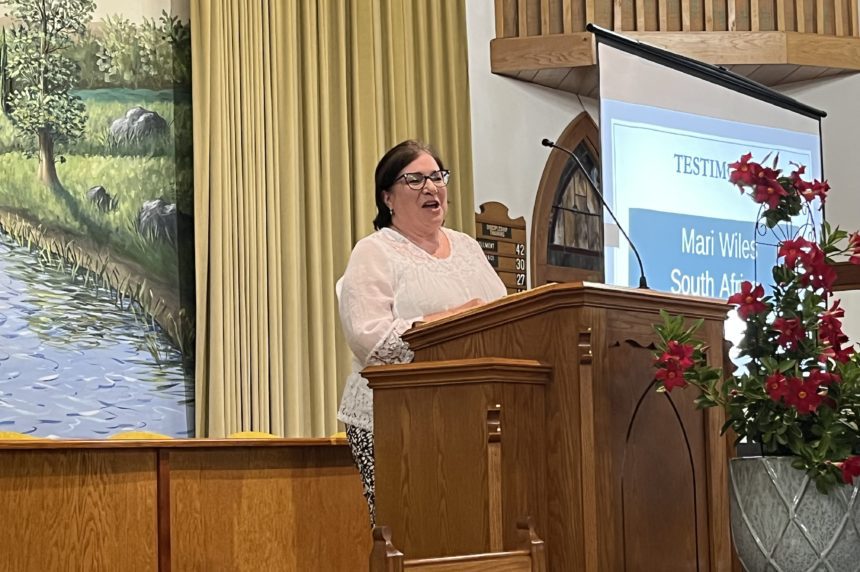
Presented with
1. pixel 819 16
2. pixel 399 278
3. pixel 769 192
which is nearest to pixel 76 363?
pixel 399 278

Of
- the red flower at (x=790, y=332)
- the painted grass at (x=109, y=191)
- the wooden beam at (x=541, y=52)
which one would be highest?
the wooden beam at (x=541, y=52)

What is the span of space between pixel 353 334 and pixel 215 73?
8.37 feet

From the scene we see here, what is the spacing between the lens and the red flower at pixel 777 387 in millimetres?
2422

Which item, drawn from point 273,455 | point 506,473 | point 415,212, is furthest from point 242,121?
point 506,473

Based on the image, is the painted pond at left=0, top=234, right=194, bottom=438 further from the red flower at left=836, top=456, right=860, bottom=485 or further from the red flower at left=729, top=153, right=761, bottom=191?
the red flower at left=836, top=456, right=860, bottom=485

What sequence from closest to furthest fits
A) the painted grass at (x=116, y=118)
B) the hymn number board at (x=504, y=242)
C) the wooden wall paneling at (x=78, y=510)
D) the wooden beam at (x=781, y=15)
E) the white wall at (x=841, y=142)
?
the wooden wall paneling at (x=78, y=510) → the painted grass at (x=116, y=118) → the hymn number board at (x=504, y=242) → the wooden beam at (x=781, y=15) → the white wall at (x=841, y=142)

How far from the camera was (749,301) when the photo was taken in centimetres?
255

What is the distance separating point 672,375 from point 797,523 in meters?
0.36

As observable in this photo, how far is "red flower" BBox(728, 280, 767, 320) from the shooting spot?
254 cm

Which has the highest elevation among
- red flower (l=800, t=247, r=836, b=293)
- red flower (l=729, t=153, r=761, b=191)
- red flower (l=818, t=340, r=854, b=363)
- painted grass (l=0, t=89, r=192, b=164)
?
painted grass (l=0, t=89, r=192, b=164)

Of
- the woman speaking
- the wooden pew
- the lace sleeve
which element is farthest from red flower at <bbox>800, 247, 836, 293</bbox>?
the lace sleeve

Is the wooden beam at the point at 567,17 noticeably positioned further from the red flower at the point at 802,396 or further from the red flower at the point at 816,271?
the red flower at the point at 802,396

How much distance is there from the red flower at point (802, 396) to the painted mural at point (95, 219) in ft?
10.9

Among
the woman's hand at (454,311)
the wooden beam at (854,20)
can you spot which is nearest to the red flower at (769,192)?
the woman's hand at (454,311)
